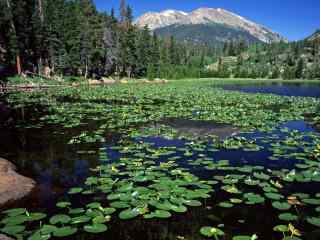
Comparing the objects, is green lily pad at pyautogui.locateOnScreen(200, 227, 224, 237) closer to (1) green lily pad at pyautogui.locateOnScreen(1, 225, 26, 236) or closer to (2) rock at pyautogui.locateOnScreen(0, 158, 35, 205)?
(1) green lily pad at pyautogui.locateOnScreen(1, 225, 26, 236)

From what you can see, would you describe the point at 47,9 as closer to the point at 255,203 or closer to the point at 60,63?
the point at 60,63

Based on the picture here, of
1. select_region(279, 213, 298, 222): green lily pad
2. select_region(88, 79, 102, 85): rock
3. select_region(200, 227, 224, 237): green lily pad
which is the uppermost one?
select_region(88, 79, 102, 85): rock

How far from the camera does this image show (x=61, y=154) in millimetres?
13086

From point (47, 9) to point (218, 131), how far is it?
188 ft

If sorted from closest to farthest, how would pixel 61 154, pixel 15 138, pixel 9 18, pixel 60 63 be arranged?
1. pixel 61 154
2. pixel 15 138
3. pixel 9 18
4. pixel 60 63

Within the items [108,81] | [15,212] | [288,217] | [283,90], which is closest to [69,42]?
[108,81]

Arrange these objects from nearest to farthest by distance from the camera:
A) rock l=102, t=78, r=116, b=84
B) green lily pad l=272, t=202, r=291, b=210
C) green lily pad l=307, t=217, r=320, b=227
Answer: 1. green lily pad l=307, t=217, r=320, b=227
2. green lily pad l=272, t=202, r=291, b=210
3. rock l=102, t=78, r=116, b=84

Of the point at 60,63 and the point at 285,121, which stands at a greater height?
the point at 60,63

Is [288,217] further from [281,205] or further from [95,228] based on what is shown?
[95,228]

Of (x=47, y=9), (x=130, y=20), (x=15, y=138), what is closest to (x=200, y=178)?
(x=15, y=138)

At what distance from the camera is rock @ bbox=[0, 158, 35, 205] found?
876 centimetres

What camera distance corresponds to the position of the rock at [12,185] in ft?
28.7

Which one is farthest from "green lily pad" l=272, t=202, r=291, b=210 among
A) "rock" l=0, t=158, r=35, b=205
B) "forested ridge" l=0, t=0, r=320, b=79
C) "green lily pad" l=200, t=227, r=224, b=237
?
"forested ridge" l=0, t=0, r=320, b=79

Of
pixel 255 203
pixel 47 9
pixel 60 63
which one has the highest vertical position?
pixel 47 9
